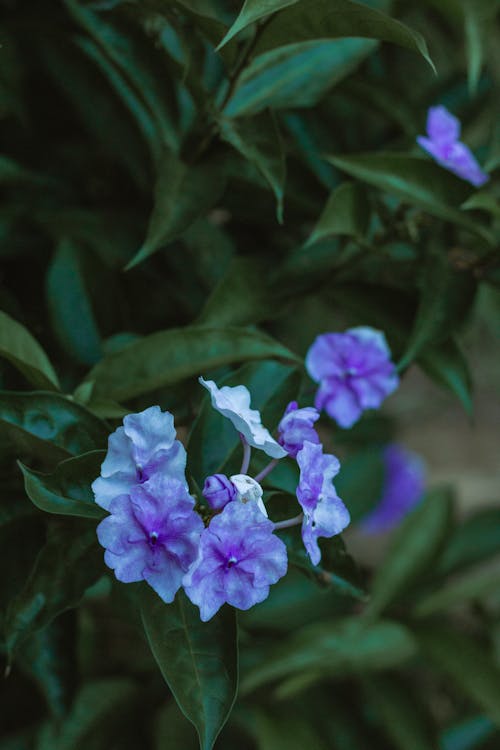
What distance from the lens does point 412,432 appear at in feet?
8.85

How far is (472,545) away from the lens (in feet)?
6.64

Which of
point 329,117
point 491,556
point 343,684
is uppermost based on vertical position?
point 329,117

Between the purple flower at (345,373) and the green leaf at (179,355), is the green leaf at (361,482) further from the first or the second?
the green leaf at (179,355)

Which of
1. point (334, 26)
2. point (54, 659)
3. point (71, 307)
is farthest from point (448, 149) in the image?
point (54, 659)

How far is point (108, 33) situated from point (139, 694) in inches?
44.7

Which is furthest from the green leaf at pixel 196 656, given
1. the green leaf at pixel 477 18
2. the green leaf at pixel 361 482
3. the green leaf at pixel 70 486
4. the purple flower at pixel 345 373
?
the green leaf at pixel 361 482

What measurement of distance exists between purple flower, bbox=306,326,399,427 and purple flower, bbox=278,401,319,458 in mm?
259

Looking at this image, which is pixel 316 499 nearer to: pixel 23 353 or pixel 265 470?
pixel 265 470

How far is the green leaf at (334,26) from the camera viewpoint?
0.89m

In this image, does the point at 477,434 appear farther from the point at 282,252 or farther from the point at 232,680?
the point at 232,680

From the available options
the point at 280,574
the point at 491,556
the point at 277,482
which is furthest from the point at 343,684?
the point at 280,574

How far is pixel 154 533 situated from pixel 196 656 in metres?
→ 0.14

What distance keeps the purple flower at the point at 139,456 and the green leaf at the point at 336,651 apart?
871mm

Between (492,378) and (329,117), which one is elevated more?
(329,117)
